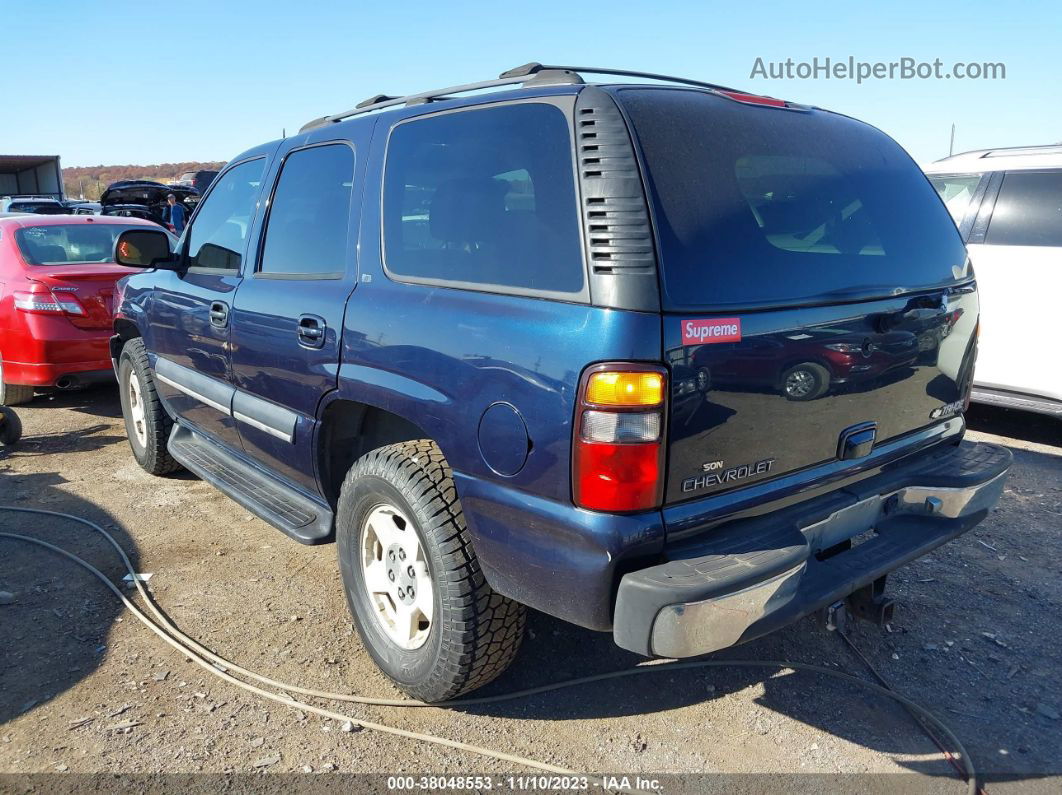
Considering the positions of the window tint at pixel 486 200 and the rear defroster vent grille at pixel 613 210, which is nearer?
the rear defroster vent grille at pixel 613 210

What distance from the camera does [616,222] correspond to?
6.68 feet

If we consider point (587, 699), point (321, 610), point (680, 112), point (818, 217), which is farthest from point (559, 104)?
point (321, 610)

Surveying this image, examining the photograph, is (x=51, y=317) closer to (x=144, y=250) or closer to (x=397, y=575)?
(x=144, y=250)

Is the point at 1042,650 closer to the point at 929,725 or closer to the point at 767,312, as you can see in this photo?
the point at 929,725

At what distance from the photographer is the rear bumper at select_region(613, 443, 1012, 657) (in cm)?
199

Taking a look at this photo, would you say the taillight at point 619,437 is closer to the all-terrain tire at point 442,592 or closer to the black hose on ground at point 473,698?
the all-terrain tire at point 442,592

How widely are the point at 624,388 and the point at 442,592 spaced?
0.93m

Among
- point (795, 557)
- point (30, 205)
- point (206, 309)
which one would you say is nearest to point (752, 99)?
point (795, 557)

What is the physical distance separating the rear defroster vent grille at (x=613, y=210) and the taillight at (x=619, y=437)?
19 cm

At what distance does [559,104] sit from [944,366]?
1661mm

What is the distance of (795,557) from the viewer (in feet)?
7.05

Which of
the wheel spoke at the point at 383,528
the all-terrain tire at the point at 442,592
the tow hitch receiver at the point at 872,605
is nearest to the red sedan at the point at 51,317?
the wheel spoke at the point at 383,528

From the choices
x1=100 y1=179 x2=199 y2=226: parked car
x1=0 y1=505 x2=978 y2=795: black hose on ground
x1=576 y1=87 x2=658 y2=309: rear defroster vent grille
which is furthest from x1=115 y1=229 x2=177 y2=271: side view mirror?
x1=100 y1=179 x2=199 y2=226: parked car

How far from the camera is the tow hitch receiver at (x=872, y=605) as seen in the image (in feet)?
9.08
